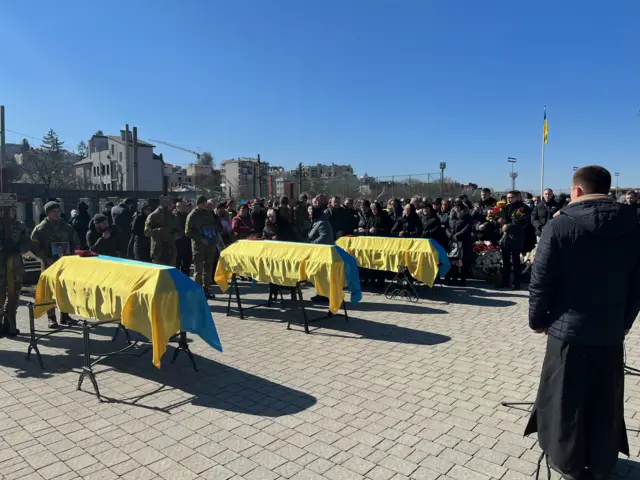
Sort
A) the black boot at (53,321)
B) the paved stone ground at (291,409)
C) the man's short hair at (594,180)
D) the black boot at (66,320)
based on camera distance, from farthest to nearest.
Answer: the black boot at (66,320) < the black boot at (53,321) < the paved stone ground at (291,409) < the man's short hair at (594,180)

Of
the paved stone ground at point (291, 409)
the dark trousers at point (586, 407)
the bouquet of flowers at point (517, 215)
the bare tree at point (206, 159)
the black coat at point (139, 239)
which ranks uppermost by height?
the bare tree at point (206, 159)

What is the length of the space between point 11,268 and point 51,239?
656 millimetres

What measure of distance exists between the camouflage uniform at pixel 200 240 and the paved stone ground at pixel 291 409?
8.79 ft

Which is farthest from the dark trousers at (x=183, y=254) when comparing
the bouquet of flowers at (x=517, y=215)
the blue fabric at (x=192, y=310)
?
the bouquet of flowers at (x=517, y=215)

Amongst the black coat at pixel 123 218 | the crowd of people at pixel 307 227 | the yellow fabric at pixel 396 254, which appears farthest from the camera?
the black coat at pixel 123 218

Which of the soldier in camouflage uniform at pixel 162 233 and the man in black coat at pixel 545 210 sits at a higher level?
the man in black coat at pixel 545 210

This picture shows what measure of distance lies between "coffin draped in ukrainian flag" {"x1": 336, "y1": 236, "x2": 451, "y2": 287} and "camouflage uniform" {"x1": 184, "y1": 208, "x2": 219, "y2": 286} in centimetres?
275

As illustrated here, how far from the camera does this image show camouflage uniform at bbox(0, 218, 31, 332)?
661 cm

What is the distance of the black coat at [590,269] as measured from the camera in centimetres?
278

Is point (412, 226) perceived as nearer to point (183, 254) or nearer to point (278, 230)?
point (278, 230)

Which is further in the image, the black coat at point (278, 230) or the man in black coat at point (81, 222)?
the man in black coat at point (81, 222)

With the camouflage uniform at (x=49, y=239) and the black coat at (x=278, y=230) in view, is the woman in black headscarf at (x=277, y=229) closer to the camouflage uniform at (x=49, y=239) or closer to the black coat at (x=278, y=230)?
the black coat at (x=278, y=230)

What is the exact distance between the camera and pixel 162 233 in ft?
29.0

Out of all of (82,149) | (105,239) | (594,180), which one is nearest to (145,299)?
(105,239)
